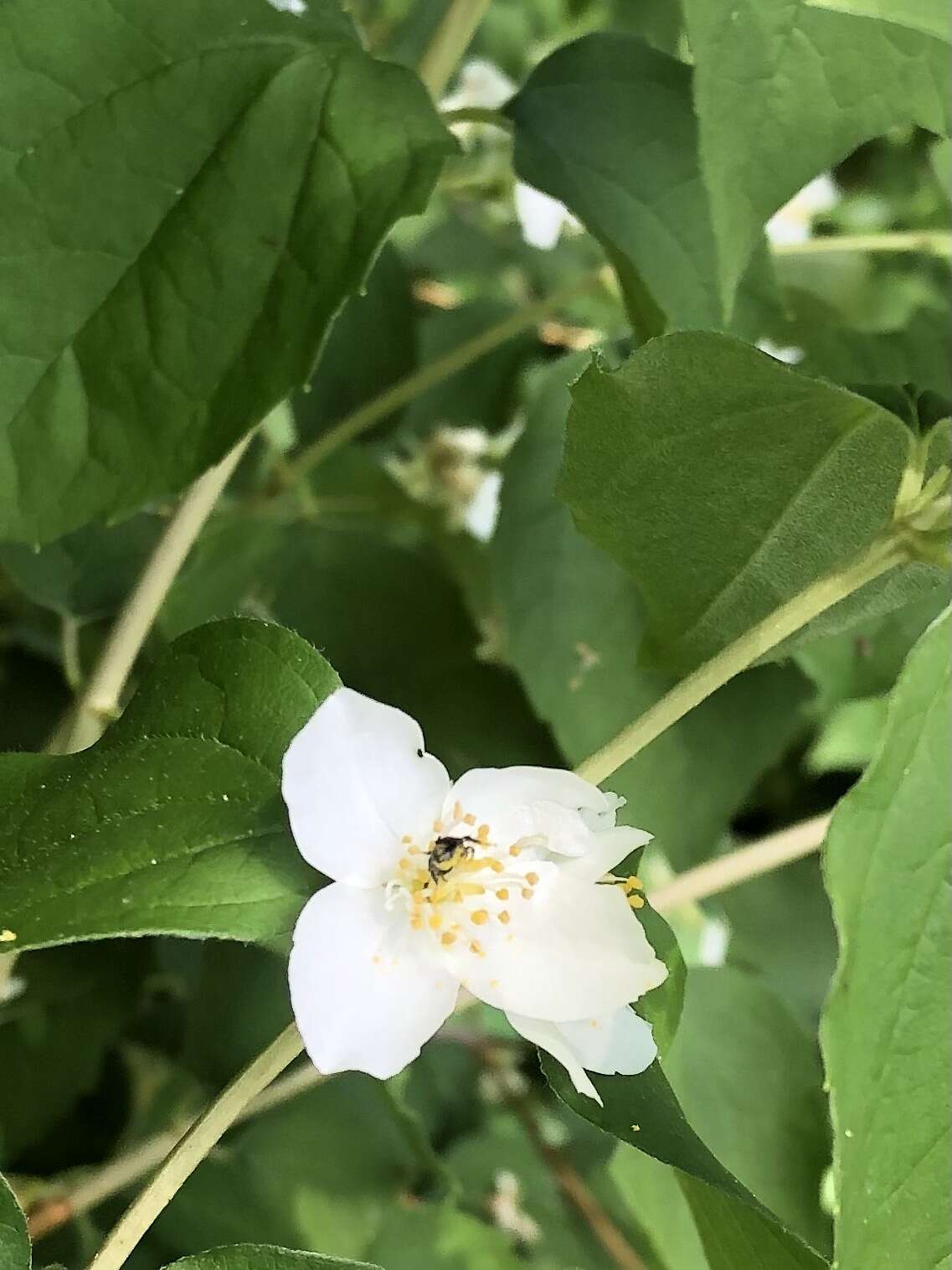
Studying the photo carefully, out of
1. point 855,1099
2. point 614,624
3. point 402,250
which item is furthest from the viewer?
point 402,250

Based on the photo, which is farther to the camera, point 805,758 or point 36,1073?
point 805,758

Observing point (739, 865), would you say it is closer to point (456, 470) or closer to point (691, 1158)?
point (691, 1158)

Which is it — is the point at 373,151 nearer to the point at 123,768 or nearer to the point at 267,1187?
the point at 123,768

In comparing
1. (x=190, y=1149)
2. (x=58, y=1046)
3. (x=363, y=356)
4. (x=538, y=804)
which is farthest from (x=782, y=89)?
(x=58, y=1046)

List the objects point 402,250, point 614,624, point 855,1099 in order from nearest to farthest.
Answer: point 855,1099 → point 614,624 → point 402,250

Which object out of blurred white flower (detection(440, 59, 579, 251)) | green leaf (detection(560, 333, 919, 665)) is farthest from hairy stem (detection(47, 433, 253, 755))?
blurred white flower (detection(440, 59, 579, 251))

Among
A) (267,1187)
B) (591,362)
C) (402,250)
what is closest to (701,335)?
(591,362)

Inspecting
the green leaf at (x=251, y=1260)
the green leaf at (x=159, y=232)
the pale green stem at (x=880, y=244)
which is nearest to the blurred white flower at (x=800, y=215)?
the pale green stem at (x=880, y=244)
